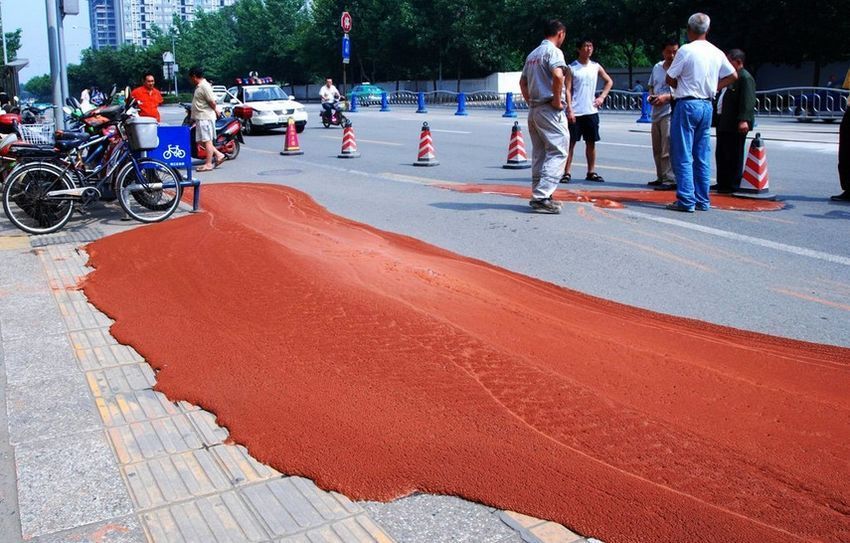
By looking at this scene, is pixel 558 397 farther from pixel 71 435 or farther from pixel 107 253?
pixel 107 253

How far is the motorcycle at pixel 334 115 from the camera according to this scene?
1089 inches

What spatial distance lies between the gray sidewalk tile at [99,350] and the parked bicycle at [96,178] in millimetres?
3931

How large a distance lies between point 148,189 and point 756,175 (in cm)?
757

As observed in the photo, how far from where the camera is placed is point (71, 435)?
13.1 feet

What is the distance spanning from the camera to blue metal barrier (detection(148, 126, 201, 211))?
9742 mm

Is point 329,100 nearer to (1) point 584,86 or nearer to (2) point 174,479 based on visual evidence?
(1) point 584,86

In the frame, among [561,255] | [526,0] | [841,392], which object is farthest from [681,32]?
[841,392]

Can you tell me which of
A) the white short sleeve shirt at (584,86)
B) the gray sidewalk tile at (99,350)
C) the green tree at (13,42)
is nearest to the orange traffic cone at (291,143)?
the white short sleeve shirt at (584,86)

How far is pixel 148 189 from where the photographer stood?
9.39 meters

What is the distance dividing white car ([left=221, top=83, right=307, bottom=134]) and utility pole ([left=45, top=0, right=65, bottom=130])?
10425mm

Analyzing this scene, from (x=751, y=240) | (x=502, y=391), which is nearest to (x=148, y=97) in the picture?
(x=751, y=240)

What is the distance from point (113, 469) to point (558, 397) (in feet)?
7.00

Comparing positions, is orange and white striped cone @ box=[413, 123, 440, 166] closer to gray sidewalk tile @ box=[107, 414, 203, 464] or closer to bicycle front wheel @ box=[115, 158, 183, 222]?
bicycle front wheel @ box=[115, 158, 183, 222]

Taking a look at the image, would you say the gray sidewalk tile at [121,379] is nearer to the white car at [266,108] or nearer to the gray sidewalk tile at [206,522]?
the gray sidewalk tile at [206,522]
